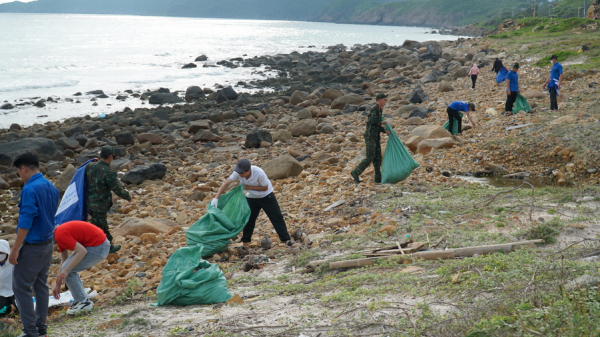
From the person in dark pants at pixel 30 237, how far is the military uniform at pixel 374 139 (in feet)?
18.3

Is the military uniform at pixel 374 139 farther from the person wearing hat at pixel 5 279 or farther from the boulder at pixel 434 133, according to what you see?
the person wearing hat at pixel 5 279

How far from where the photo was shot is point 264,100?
74.9ft

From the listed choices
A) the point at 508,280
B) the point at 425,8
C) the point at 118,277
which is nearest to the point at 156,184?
the point at 118,277

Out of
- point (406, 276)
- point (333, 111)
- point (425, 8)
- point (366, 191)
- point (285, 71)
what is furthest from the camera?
point (425, 8)

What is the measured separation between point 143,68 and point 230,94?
21243 millimetres

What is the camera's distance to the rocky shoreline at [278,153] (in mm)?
7688

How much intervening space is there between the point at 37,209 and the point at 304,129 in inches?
441

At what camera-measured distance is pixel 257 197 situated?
261 inches

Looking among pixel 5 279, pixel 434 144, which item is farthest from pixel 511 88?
pixel 5 279

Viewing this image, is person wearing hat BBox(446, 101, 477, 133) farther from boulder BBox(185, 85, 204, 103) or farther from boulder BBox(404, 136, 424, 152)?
boulder BBox(185, 85, 204, 103)

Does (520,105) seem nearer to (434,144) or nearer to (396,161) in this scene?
(434,144)

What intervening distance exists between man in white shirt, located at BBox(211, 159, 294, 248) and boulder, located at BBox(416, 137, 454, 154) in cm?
514

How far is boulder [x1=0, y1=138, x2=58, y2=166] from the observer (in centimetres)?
1404

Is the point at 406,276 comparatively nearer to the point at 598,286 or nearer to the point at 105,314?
the point at 598,286
